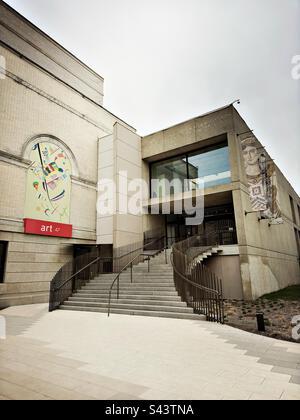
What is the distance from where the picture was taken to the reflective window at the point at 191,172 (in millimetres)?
15305

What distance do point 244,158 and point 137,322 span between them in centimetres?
1161

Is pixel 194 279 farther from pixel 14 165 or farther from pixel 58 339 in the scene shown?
pixel 14 165

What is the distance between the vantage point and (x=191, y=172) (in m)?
16.7

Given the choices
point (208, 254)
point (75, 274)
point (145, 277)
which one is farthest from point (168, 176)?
point (75, 274)

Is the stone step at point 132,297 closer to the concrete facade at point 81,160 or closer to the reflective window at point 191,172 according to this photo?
the concrete facade at point 81,160

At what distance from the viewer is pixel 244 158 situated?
49.1 ft

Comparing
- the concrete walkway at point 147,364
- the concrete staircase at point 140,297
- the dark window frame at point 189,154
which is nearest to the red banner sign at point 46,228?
the concrete staircase at point 140,297

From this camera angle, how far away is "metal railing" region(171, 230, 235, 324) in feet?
24.8

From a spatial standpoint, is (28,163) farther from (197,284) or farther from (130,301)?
(197,284)

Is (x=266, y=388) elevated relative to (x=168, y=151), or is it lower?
lower

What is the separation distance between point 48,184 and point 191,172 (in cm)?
892

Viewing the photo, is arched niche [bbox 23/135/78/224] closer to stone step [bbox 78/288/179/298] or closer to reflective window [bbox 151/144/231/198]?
stone step [bbox 78/288/179/298]

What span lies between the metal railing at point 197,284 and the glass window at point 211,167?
4.06 meters

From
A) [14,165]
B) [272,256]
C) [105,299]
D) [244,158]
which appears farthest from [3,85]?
[272,256]
